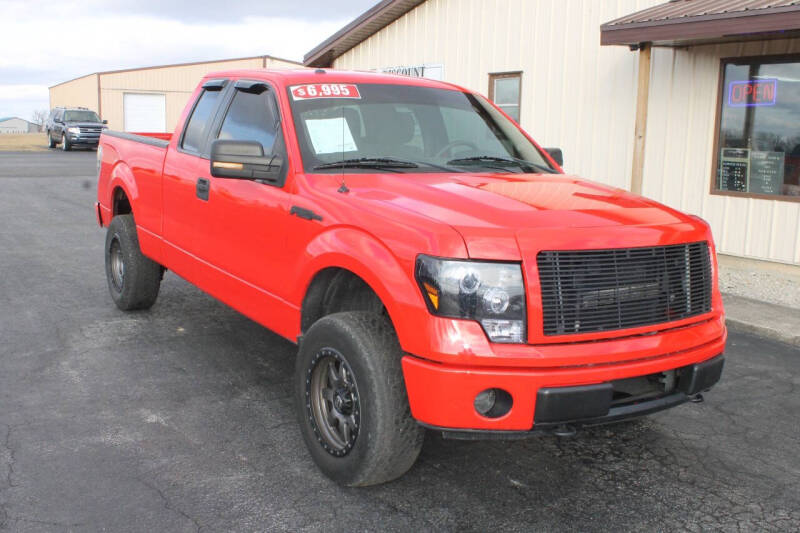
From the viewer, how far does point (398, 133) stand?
14.9 feet

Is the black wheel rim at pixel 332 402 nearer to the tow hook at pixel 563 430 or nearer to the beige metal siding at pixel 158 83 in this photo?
the tow hook at pixel 563 430

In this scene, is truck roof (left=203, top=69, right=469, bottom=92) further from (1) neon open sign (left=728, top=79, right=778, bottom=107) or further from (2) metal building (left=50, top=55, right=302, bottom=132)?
(2) metal building (left=50, top=55, right=302, bottom=132)

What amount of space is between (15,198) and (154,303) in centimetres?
A: 1059

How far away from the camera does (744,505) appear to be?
3529mm

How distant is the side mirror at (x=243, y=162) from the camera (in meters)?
4.09

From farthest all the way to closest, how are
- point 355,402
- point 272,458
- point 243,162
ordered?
1. point 243,162
2. point 272,458
3. point 355,402

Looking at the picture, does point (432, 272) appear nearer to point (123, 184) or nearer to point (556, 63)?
point (123, 184)

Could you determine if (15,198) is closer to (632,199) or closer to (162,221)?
(162,221)

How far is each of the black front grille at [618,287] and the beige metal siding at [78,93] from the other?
45.3 m

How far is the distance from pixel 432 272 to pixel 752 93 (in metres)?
7.65

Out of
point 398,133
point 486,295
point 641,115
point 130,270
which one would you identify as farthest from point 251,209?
point 641,115

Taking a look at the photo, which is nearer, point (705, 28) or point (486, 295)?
point (486, 295)

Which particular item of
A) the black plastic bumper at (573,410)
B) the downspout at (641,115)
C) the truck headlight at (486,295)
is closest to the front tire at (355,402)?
the black plastic bumper at (573,410)

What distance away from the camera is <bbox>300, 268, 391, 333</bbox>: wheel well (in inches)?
156
